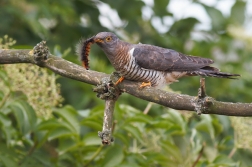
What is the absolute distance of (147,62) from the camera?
9.72 feet

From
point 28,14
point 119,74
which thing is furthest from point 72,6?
point 119,74

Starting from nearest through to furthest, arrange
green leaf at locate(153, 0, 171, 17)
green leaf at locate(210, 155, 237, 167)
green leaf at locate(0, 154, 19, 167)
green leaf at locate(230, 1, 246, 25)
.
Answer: green leaf at locate(0, 154, 19, 167) → green leaf at locate(210, 155, 237, 167) → green leaf at locate(153, 0, 171, 17) → green leaf at locate(230, 1, 246, 25)

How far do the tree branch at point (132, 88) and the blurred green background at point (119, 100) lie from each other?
360mm

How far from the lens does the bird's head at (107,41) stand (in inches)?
109

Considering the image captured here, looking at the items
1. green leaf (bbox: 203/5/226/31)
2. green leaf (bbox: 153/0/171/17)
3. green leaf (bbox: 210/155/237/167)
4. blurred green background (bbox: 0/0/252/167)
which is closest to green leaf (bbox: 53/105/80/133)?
blurred green background (bbox: 0/0/252/167)

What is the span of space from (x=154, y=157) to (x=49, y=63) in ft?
2.69

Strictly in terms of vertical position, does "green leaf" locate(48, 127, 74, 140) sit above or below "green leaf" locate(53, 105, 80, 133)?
below

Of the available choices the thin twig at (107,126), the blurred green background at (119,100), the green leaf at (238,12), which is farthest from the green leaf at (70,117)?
the green leaf at (238,12)

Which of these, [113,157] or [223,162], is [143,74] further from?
[223,162]

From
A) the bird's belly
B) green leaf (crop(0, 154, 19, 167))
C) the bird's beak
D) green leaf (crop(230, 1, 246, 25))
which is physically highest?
green leaf (crop(230, 1, 246, 25))

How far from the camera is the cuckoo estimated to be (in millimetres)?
2758

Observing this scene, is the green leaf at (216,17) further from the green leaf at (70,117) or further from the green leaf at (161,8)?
the green leaf at (70,117)

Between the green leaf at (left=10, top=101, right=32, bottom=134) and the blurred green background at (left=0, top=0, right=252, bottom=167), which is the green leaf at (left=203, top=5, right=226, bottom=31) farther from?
the green leaf at (left=10, top=101, right=32, bottom=134)

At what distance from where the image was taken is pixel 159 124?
9.76 feet
